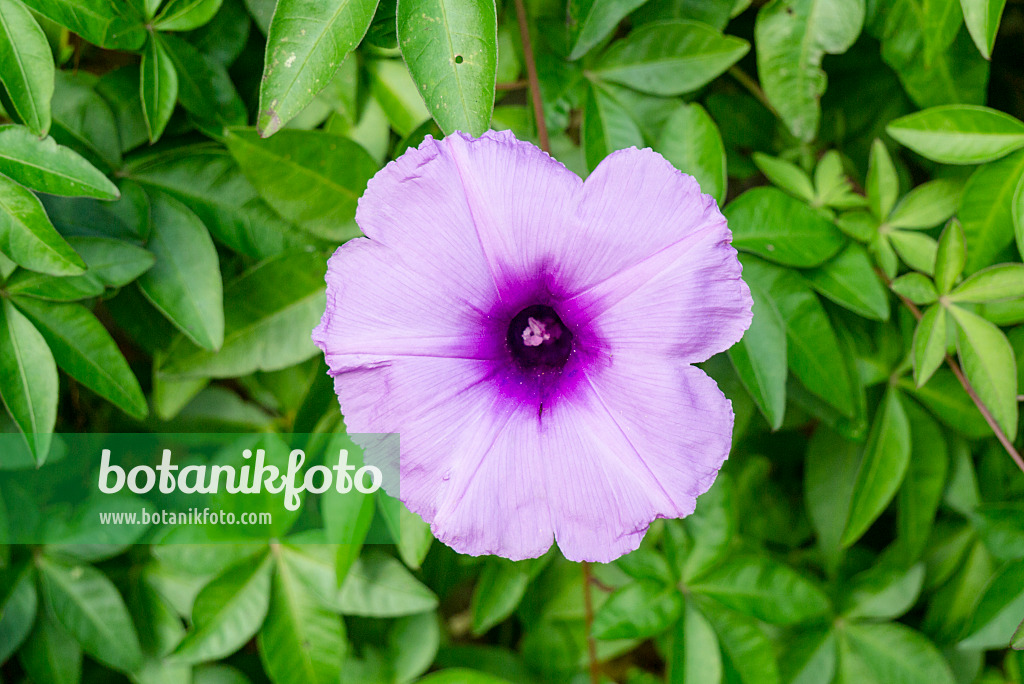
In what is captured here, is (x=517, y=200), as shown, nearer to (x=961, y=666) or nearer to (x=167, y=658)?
(x=167, y=658)

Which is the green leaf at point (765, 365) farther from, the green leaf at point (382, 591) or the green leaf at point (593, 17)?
the green leaf at point (382, 591)

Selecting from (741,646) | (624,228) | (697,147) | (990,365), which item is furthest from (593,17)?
(741,646)

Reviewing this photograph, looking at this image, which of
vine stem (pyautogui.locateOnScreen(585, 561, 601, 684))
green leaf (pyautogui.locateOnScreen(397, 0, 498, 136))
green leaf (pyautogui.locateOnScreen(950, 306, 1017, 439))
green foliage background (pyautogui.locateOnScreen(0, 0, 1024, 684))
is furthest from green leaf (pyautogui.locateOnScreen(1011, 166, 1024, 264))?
vine stem (pyautogui.locateOnScreen(585, 561, 601, 684))

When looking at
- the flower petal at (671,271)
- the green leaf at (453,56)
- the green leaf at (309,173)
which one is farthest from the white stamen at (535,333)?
the green leaf at (309,173)

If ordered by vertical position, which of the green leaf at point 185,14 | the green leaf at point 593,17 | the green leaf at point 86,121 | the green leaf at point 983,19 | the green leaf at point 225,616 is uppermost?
the green leaf at point 185,14

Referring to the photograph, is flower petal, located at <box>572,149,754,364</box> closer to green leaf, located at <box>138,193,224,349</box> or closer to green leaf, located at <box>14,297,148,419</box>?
green leaf, located at <box>138,193,224,349</box>
